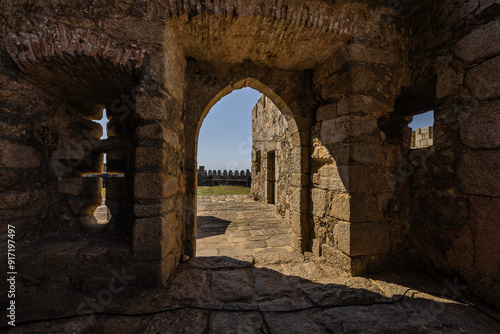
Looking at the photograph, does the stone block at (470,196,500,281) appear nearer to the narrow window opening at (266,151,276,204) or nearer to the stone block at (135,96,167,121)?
the stone block at (135,96,167,121)

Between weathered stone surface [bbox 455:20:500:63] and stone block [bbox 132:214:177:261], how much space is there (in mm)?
3198

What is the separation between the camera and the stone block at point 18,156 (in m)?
1.64

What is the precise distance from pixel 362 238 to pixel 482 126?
4.77 ft

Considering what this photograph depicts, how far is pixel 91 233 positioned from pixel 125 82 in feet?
5.51

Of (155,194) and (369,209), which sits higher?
(155,194)

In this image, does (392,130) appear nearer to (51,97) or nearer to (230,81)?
(230,81)

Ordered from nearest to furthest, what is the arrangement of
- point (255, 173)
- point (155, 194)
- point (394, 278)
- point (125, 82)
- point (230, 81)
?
point (155, 194) < point (125, 82) < point (394, 278) < point (230, 81) < point (255, 173)

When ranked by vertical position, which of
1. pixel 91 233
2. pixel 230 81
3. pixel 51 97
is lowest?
pixel 91 233

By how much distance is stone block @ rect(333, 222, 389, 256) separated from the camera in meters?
2.14

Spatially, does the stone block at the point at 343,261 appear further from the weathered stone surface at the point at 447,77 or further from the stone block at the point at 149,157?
the stone block at the point at 149,157

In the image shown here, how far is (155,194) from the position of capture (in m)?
1.78

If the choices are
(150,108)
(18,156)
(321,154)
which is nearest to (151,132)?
(150,108)

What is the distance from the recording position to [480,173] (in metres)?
1.72

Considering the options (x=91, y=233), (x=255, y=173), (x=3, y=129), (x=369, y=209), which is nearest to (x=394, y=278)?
(x=369, y=209)
